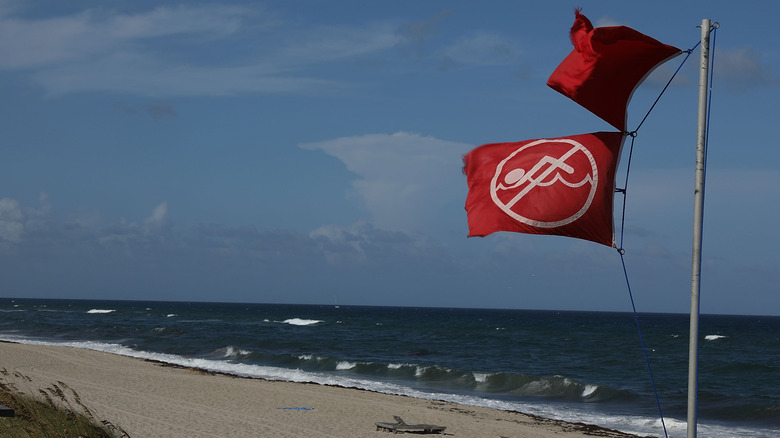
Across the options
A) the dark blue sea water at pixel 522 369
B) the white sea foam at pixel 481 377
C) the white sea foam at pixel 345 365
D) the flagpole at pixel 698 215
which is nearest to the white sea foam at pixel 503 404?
the dark blue sea water at pixel 522 369

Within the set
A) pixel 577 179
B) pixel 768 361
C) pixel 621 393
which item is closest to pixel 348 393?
pixel 621 393

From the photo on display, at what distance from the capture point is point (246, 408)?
19.8m

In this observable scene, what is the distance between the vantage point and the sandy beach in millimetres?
16391

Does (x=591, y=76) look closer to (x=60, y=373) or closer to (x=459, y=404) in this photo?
(x=459, y=404)

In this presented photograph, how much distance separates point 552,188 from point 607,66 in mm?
1254

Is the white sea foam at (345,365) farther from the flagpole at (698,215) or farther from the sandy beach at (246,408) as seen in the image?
the flagpole at (698,215)

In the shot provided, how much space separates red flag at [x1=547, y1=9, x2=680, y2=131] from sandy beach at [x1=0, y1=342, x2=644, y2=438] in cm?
997

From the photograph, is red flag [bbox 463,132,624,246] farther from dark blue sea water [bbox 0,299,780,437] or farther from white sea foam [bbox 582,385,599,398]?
white sea foam [bbox 582,385,599,398]

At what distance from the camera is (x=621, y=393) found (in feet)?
95.5

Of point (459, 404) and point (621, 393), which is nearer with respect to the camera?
point (459, 404)

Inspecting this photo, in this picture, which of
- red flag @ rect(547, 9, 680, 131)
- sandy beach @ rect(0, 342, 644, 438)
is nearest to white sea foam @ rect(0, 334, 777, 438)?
sandy beach @ rect(0, 342, 644, 438)

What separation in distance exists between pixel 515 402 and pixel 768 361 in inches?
1062

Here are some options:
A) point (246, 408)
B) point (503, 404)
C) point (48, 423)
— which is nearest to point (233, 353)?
point (503, 404)

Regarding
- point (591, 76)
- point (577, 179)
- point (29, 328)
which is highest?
point (591, 76)
